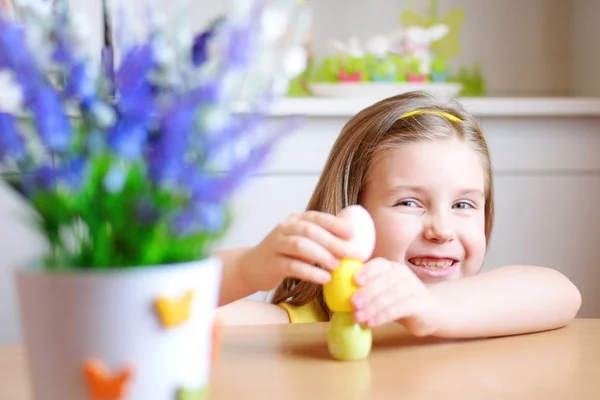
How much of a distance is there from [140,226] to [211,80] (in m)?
0.09

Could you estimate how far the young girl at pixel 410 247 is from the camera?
0.75m

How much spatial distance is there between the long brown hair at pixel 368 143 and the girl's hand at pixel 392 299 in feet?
1.85

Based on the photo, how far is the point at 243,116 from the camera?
414 mm

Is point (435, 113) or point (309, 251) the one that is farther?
point (435, 113)

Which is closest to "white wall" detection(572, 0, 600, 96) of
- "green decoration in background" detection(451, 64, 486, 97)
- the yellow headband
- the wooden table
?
"green decoration in background" detection(451, 64, 486, 97)

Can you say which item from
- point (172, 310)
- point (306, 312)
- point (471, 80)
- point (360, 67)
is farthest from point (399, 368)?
point (471, 80)

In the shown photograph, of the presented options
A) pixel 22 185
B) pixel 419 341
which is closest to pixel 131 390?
pixel 22 185

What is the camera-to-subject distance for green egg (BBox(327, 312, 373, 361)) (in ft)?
2.38

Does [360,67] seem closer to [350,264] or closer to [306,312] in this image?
[306,312]

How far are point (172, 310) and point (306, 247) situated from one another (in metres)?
0.28

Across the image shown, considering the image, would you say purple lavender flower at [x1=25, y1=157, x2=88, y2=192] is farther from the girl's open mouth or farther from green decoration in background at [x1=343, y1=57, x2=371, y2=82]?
green decoration in background at [x1=343, y1=57, x2=371, y2=82]

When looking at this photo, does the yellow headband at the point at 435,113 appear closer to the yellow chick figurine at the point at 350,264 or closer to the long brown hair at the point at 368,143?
the long brown hair at the point at 368,143

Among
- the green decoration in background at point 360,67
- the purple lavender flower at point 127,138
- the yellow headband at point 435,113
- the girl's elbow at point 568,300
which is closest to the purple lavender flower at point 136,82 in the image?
the purple lavender flower at point 127,138

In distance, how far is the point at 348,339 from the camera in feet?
2.38
